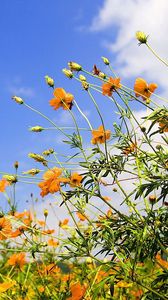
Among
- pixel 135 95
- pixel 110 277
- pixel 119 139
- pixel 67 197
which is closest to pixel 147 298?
pixel 110 277

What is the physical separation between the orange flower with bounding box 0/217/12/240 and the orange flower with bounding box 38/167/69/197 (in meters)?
0.37

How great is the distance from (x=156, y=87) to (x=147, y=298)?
120cm

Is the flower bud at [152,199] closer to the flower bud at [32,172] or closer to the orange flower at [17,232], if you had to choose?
the flower bud at [32,172]

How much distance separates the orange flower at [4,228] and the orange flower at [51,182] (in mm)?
368

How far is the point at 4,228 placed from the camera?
9.76 feet

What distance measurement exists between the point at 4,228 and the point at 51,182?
52 cm

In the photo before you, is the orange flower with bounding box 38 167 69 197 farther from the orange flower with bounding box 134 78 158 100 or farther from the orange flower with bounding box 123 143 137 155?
the orange flower with bounding box 134 78 158 100

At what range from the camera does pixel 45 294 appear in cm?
346

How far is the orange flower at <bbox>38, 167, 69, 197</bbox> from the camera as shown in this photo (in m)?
2.65

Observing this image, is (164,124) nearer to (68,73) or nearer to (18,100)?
(68,73)

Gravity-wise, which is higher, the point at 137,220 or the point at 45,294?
the point at 137,220

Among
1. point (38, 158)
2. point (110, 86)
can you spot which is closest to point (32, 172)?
point (38, 158)

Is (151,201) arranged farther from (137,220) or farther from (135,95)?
(135,95)

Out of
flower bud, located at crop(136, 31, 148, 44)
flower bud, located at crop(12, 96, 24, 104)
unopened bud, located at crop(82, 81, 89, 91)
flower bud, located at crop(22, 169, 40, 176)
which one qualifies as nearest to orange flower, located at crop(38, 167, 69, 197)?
flower bud, located at crop(22, 169, 40, 176)
